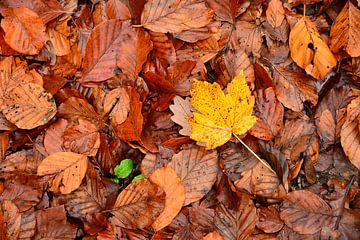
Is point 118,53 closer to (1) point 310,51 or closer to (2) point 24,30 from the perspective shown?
(2) point 24,30

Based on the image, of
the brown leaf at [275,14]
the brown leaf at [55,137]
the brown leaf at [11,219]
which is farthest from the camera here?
the brown leaf at [275,14]

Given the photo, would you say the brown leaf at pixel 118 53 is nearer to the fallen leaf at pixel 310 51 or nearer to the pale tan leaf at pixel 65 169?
the pale tan leaf at pixel 65 169

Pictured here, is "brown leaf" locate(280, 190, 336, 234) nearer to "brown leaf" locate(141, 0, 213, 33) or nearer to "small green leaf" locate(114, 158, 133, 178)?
"small green leaf" locate(114, 158, 133, 178)

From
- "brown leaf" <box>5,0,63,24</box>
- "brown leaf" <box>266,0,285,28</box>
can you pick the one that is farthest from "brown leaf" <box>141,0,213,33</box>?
"brown leaf" <box>5,0,63,24</box>

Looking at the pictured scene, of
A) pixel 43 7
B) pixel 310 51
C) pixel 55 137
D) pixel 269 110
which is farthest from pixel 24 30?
pixel 310 51

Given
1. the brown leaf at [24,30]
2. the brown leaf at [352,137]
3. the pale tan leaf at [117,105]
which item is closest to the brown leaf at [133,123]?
the pale tan leaf at [117,105]
